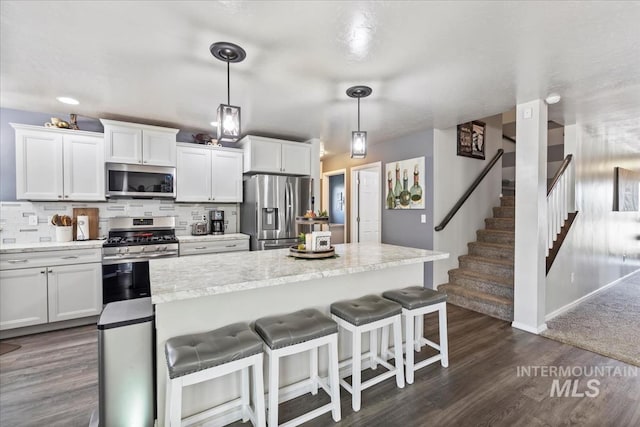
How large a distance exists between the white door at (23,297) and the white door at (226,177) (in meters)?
2.03

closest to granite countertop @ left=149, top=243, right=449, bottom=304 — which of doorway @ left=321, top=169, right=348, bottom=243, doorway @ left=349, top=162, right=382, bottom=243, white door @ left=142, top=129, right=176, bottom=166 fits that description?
white door @ left=142, top=129, right=176, bottom=166

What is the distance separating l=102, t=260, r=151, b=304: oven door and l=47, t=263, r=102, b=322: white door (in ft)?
0.21

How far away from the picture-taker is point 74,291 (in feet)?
10.4

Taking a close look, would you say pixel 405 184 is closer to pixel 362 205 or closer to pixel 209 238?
pixel 362 205

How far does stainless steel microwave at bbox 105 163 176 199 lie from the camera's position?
3.58 metres

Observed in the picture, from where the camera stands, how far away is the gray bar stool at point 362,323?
75.2 inches

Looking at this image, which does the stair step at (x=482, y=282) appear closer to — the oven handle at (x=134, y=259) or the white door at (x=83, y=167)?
the oven handle at (x=134, y=259)

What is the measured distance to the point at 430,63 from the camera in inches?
89.4

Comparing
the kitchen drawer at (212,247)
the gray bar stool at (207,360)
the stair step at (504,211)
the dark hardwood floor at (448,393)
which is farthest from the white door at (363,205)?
the gray bar stool at (207,360)

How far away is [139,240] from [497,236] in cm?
495

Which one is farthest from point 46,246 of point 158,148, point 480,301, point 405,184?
point 480,301

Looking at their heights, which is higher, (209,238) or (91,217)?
(91,217)

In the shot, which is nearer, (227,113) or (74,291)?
(227,113)

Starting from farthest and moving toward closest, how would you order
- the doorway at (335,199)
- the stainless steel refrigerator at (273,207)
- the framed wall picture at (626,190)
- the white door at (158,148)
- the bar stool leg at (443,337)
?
1. the doorway at (335,199)
2. the framed wall picture at (626,190)
3. the stainless steel refrigerator at (273,207)
4. the white door at (158,148)
5. the bar stool leg at (443,337)
